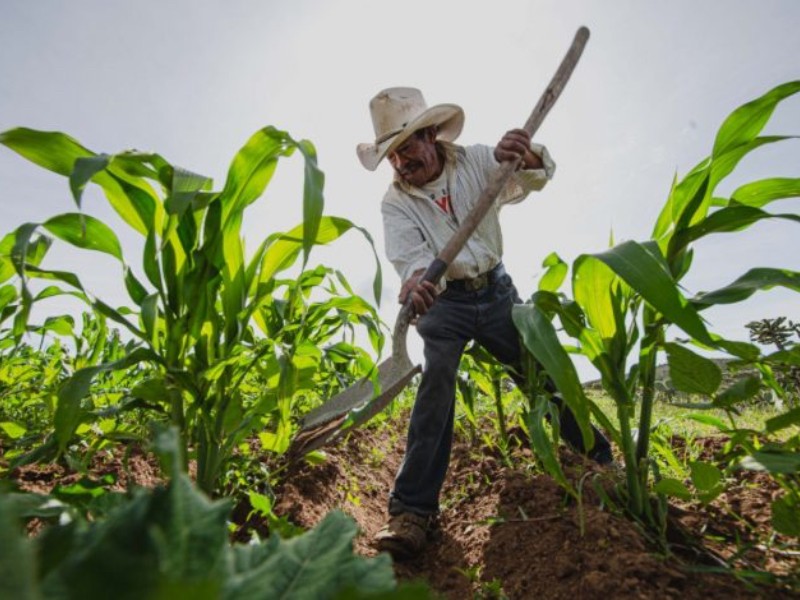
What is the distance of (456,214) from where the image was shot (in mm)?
1921

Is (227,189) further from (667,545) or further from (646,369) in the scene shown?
(667,545)

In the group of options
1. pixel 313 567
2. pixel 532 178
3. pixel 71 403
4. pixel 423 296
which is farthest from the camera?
pixel 532 178

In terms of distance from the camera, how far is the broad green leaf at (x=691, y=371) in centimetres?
86

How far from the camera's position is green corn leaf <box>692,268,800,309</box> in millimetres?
833

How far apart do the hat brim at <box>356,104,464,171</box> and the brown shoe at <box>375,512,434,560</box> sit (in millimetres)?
1290

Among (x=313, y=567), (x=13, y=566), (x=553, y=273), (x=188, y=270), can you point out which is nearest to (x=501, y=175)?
(x=553, y=273)

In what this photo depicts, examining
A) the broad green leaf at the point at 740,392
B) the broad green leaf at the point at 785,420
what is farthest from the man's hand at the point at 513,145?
the broad green leaf at the point at 785,420

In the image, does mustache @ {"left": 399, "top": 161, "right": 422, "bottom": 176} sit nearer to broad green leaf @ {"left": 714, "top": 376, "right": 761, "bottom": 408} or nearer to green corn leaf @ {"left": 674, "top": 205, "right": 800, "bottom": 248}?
green corn leaf @ {"left": 674, "top": 205, "right": 800, "bottom": 248}

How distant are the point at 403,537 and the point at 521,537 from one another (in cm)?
35

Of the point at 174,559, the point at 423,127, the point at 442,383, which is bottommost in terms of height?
the point at 174,559

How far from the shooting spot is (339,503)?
1.65 meters

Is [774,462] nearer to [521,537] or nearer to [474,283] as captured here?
[521,537]

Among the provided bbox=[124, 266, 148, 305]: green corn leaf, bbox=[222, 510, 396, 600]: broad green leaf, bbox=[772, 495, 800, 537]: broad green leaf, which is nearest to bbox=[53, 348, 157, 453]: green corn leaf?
bbox=[124, 266, 148, 305]: green corn leaf

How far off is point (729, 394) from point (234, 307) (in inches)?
37.6
